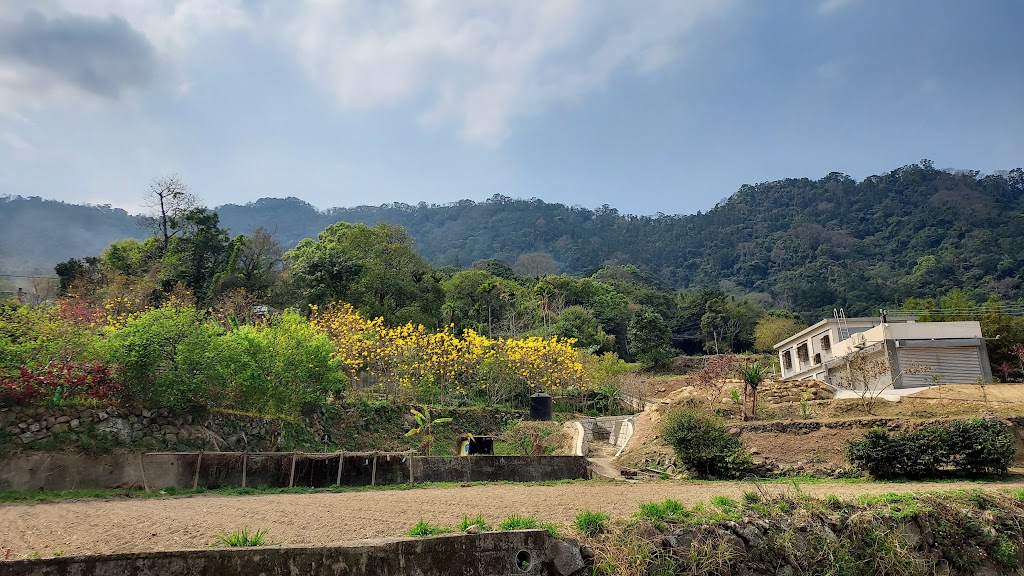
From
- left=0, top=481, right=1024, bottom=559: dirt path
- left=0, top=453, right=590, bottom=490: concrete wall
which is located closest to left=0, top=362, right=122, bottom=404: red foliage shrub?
left=0, top=453, right=590, bottom=490: concrete wall

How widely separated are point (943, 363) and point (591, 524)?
2511 cm

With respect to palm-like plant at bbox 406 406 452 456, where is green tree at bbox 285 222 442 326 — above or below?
above

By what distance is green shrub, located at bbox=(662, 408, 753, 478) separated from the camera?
48.1 ft

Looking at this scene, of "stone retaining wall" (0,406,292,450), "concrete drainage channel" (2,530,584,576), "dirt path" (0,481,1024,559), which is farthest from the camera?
"stone retaining wall" (0,406,292,450)

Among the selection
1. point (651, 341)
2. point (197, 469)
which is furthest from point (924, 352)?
point (197, 469)

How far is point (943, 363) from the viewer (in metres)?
25.1

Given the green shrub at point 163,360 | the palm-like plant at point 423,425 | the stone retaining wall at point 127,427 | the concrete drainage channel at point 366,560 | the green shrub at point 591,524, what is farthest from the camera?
the palm-like plant at point 423,425

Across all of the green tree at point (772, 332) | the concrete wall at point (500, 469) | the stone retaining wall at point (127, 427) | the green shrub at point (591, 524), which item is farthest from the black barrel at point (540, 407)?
the green tree at point (772, 332)

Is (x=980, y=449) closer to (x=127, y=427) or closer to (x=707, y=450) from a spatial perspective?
(x=707, y=450)

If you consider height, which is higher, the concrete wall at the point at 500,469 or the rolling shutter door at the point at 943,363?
the rolling shutter door at the point at 943,363

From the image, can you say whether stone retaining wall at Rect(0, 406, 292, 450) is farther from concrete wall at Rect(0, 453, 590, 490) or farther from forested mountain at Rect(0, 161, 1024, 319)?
forested mountain at Rect(0, 161, 1024, 319)

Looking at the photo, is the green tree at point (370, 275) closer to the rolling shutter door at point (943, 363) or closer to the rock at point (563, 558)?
the rolling shutter door at point (943, 363)

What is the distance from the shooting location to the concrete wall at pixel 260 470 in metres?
11.7

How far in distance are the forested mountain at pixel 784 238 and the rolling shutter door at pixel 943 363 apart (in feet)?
144
